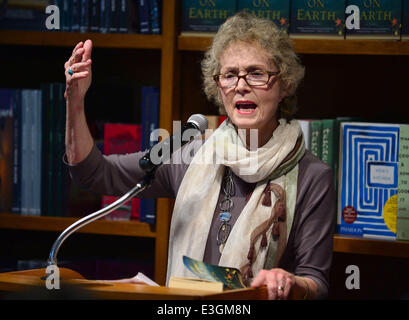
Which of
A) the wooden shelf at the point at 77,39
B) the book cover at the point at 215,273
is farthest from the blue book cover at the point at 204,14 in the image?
the book cover at the point at 215,273

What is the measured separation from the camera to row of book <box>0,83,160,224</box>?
1.75 metres

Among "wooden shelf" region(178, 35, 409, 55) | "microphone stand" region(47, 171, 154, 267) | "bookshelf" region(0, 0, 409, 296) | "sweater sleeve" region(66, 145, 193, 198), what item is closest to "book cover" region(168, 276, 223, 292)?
"microphone stand" region(47, 171, 154, 267)

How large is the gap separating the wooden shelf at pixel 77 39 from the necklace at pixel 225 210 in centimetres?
48

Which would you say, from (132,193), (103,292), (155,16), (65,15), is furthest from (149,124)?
(103,292)

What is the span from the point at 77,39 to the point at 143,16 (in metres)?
0.21

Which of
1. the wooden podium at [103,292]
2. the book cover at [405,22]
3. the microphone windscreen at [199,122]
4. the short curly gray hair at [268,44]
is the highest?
the book cover at [405,22]

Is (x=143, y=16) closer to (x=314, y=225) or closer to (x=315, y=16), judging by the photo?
(x=315, y=16)

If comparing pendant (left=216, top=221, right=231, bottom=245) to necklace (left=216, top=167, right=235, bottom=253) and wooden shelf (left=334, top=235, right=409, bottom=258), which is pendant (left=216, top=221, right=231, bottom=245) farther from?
wooden shelf (left=334, top=235, right=409, bottom=258)

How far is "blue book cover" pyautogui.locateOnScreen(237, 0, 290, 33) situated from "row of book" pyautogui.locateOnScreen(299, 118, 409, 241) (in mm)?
316

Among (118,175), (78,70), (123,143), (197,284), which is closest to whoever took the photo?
(197,284)

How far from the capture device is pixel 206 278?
1.03 m

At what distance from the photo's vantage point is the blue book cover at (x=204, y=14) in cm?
170

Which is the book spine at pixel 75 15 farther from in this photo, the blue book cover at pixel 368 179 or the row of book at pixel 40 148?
the blue book cover at pixel 368 179

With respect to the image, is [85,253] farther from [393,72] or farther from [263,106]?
[393,72]
